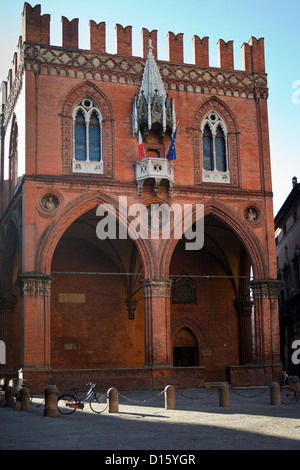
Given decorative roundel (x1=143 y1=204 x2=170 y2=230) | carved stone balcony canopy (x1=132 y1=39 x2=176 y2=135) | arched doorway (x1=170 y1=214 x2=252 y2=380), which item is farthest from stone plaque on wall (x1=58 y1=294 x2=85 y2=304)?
carved stone balcony canopy (x1=132 y1=39 x2=176 y2=135)

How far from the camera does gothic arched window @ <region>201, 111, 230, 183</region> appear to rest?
30203 millimetres

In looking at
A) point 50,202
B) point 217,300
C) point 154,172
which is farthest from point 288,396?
point 217,300

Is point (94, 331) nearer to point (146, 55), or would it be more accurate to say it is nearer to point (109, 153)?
point (109, 153)

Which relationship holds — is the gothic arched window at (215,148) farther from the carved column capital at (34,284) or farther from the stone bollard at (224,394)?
the stone bollard at (224,394)

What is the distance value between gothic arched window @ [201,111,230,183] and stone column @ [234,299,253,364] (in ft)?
27.1

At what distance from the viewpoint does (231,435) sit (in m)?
13.6

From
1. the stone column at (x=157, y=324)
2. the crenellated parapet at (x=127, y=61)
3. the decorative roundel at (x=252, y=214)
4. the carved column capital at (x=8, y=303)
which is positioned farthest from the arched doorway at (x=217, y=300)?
the carved column capital at (x=8, y=303)

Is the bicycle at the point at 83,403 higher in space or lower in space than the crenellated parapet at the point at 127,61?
lower

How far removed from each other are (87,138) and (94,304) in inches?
381

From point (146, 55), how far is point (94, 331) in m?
13.8

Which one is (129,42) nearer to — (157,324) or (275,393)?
(157,324)

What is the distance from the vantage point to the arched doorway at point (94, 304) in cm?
3378
